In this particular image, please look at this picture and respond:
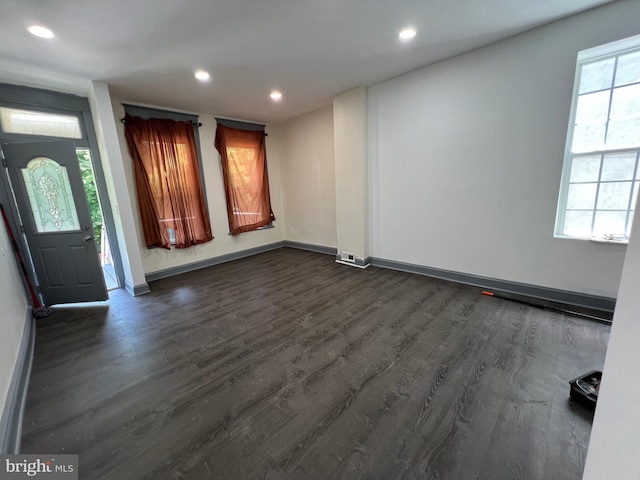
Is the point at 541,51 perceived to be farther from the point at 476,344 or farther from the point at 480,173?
the point at 476,344

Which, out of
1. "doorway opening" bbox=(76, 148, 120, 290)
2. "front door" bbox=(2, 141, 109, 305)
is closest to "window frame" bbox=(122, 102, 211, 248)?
"doorway opening" bbox=(76, 148, 120, 290)

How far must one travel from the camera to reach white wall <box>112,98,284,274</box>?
13.4 feet

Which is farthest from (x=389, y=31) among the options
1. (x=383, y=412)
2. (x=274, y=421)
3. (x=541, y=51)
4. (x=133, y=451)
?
(x=133, y=451)

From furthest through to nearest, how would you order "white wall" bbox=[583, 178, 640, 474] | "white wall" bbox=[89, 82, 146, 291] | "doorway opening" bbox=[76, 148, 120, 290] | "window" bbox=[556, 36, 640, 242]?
"doorway opening" bbox=[76, 148, 120, 290] → "white wall" bbox=[89, 82, 146, 291] → "window" bbox=[556, 36, 640, 242] → "white wall" bbox=[583, 178, 640, 474]

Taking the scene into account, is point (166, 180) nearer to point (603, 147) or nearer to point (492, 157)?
point (492, 157)

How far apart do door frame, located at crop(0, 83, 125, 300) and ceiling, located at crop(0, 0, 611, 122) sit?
0.18 m

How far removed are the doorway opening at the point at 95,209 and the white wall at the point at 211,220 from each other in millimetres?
443

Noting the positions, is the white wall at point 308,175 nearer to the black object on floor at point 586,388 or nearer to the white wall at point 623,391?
the black object on floor at point 586,388

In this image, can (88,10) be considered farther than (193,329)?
No

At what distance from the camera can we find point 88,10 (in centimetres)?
194

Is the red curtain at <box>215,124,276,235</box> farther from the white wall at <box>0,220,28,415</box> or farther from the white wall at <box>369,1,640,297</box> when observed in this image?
the white wall at <box>0,220,28,415</box>

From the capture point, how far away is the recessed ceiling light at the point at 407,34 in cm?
249

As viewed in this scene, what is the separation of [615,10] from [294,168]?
467cm

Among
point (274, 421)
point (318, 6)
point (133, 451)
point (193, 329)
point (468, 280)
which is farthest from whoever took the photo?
point (468, 280)
